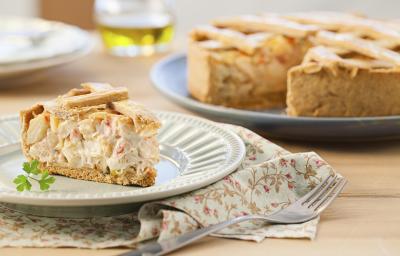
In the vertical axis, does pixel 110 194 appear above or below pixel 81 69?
above

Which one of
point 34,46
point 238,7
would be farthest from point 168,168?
point 238,7

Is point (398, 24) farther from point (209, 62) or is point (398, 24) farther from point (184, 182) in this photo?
point (184, 182)

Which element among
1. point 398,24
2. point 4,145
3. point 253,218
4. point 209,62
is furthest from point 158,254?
point 398,24

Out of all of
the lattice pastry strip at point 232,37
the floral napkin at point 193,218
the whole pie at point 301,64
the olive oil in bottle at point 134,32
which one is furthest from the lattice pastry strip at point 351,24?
the floral napkin at point 193,218

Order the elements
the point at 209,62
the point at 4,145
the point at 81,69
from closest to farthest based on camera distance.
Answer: the point at 4,145
the point at 209,62
the point at 81,69

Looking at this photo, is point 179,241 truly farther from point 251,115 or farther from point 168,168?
point 251,115

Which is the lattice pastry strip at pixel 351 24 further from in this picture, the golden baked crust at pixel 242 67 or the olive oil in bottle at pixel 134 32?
the olive oil in bottle at pixel 134 32

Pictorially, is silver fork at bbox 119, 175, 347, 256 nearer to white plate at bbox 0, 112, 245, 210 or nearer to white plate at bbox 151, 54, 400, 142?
white plate at bbox 0, 112, 245, 210

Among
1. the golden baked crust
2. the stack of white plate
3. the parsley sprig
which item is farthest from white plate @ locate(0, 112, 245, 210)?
the stack of white plate
